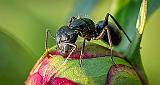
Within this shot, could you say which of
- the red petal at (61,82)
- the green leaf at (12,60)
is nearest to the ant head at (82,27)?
the red petal at (61,82)

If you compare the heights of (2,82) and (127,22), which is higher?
(127,22)

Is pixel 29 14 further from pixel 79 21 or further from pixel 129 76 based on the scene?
pixel 129 76

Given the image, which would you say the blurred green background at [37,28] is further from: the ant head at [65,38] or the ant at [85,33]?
the ant head at [65,38]

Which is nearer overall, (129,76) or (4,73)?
(129,76)

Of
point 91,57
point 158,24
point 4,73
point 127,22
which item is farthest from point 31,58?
point 158,24

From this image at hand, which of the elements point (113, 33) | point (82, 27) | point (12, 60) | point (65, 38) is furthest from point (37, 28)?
point (65, 38)

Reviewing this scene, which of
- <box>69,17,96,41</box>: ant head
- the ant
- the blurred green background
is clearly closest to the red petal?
the ant

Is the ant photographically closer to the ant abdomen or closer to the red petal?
the ant abdomen

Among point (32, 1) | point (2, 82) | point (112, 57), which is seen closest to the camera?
point (112, 57)
